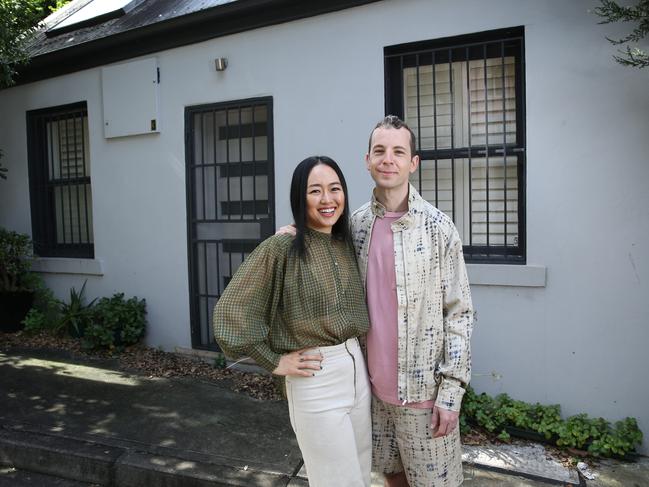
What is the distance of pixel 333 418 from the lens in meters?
2.07

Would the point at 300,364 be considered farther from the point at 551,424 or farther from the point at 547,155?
the point at 547,155

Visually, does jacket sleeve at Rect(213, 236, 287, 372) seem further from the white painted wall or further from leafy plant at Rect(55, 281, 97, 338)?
leafy plant at Rect(55, 281, 97, 338)

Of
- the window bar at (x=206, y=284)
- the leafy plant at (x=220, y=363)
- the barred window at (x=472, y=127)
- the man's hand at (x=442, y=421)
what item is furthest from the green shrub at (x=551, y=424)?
the window bar at (x=206, y=284)

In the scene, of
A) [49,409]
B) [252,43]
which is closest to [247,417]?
[49,409]

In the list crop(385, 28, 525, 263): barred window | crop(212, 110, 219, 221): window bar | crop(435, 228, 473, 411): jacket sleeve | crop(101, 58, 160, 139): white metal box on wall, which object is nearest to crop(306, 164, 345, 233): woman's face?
crop(435, 228, 473, 411): jacket sleeve

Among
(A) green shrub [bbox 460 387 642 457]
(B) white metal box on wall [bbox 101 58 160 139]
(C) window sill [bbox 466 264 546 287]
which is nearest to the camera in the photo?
(A) green shrub [bbox 460 387 642 457]

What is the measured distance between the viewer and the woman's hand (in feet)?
6.82

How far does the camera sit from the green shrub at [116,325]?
575 centimetres

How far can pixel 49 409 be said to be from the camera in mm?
4387

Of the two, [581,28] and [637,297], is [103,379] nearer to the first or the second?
[637,297]

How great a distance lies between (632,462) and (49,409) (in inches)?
178

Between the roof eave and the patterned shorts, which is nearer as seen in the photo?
the patterned shorts

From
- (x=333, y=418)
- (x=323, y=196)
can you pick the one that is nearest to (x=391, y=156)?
(x=323, y=196)

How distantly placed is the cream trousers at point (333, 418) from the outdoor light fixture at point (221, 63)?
394 centimetres
